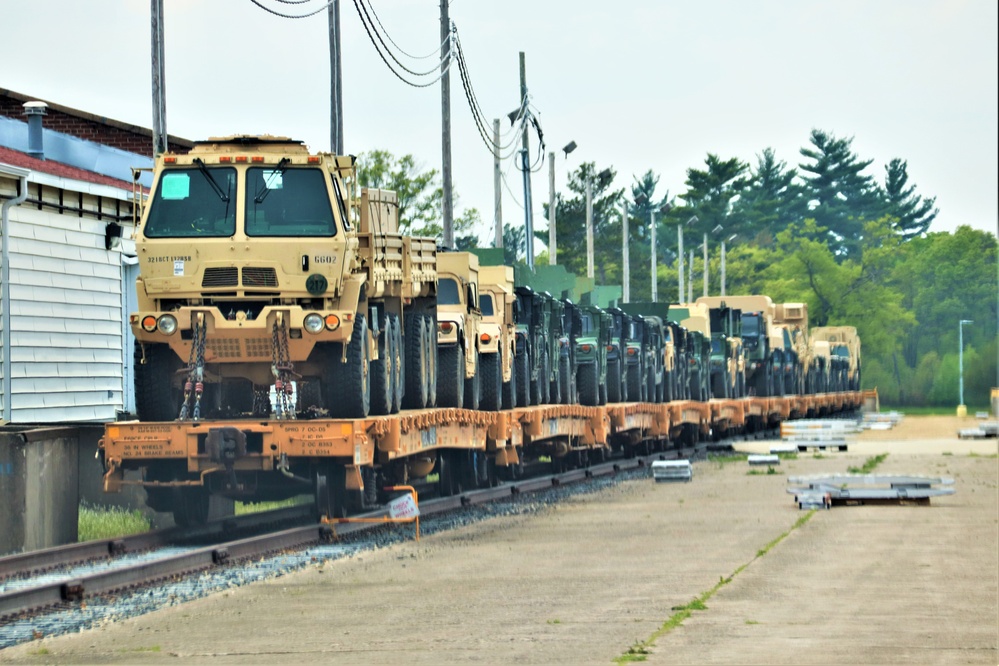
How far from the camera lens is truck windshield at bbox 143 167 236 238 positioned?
17469mm

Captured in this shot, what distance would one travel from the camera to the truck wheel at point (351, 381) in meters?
17.7

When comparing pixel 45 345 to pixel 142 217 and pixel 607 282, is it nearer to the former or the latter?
pixel 142 217

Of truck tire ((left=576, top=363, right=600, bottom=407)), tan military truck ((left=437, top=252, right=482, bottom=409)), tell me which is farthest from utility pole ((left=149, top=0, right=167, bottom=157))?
truck tire ((left=576, top=363, right=600, bottom=407))

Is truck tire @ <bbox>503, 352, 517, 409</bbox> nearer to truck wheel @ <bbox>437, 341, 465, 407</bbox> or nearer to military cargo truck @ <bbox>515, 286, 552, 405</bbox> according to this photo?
military cargo truck @ <bbox>515, 286, 552, 405</bbox>

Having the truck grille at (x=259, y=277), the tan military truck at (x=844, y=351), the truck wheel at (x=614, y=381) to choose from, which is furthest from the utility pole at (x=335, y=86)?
the tan military truck at (x=844, y=351)

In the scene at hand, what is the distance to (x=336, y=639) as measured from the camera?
11.1 meters

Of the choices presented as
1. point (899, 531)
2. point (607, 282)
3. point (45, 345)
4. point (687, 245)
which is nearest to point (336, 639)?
point (899, 531)

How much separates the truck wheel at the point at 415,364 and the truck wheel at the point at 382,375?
3.32ft

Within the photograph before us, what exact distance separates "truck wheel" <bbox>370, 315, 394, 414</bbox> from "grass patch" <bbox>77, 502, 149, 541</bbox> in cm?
274

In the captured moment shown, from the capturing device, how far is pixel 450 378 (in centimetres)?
2222

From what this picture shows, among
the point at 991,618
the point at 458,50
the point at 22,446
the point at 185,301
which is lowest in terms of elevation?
the point at 991,618

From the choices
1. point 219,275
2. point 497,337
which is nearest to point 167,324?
point 219,275

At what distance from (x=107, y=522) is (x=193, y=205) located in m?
4.01

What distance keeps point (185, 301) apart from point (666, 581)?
597cm
